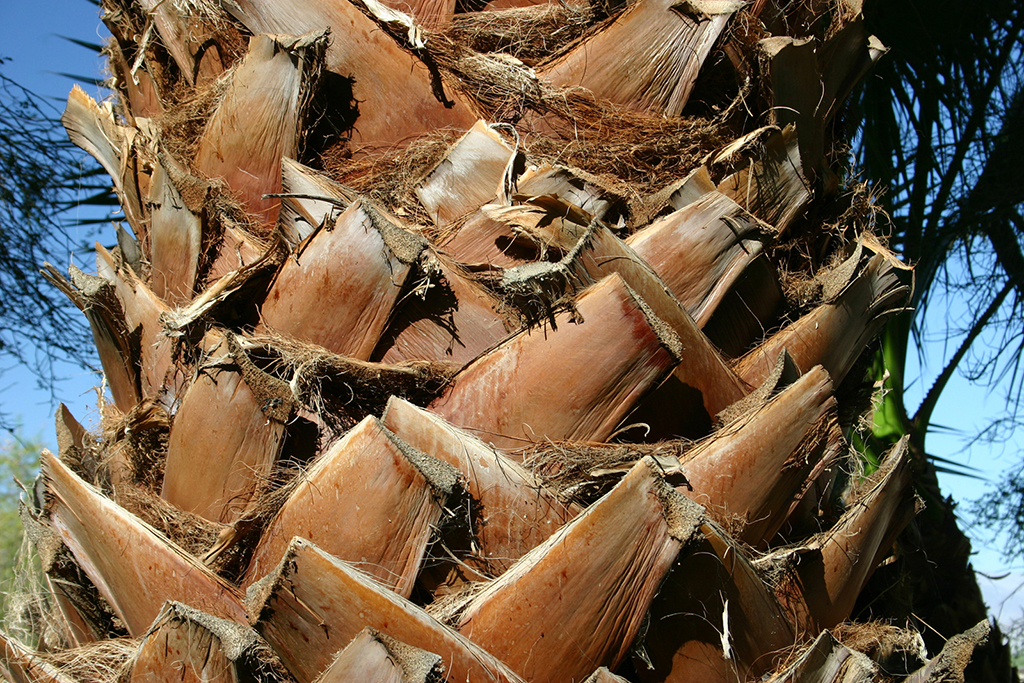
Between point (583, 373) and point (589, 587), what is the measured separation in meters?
0.29


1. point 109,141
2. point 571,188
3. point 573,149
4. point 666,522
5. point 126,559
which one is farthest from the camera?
point 109,141

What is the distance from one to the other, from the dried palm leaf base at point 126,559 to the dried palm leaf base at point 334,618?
13cm

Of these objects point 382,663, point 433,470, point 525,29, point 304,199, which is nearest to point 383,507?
point 433,470

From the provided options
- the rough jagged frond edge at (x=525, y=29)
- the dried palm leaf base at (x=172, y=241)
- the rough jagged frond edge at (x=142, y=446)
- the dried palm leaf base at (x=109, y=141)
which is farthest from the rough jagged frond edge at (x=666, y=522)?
the dried palm leaf base at (x=109, y=141)

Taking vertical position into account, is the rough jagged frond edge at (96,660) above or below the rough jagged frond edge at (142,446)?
below

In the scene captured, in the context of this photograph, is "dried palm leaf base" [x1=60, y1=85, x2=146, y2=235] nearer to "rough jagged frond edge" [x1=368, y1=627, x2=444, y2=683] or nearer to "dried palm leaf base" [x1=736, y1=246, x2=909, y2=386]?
"rough jagged frond edge" [x1=368, y1=627, x2=444, y2=683]

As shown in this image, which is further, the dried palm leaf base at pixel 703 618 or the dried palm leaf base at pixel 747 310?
the dried palm leaf base at pixel 747 310

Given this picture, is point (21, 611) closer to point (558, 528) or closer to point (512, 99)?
point (558, 528)

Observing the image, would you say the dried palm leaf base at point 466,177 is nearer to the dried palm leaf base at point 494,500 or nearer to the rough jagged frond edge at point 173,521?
the dried palm leaf base at point 494,500

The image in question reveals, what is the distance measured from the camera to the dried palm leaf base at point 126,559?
1.09m

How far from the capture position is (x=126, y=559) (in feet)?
3.74

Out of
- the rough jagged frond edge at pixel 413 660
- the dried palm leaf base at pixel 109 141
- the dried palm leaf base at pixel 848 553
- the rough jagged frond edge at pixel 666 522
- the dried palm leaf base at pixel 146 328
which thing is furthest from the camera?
the dried palm leaf base at pixel 109 141

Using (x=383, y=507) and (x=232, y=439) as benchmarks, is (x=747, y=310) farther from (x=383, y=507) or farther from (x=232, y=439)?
(x=232, y=439)

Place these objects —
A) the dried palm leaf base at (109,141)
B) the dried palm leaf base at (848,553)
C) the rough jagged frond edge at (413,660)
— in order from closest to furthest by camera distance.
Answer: the rough jagged frond edge at (413,660), the dried palm leaf base at (848,553), the dried palm leaf base at (109,141)
